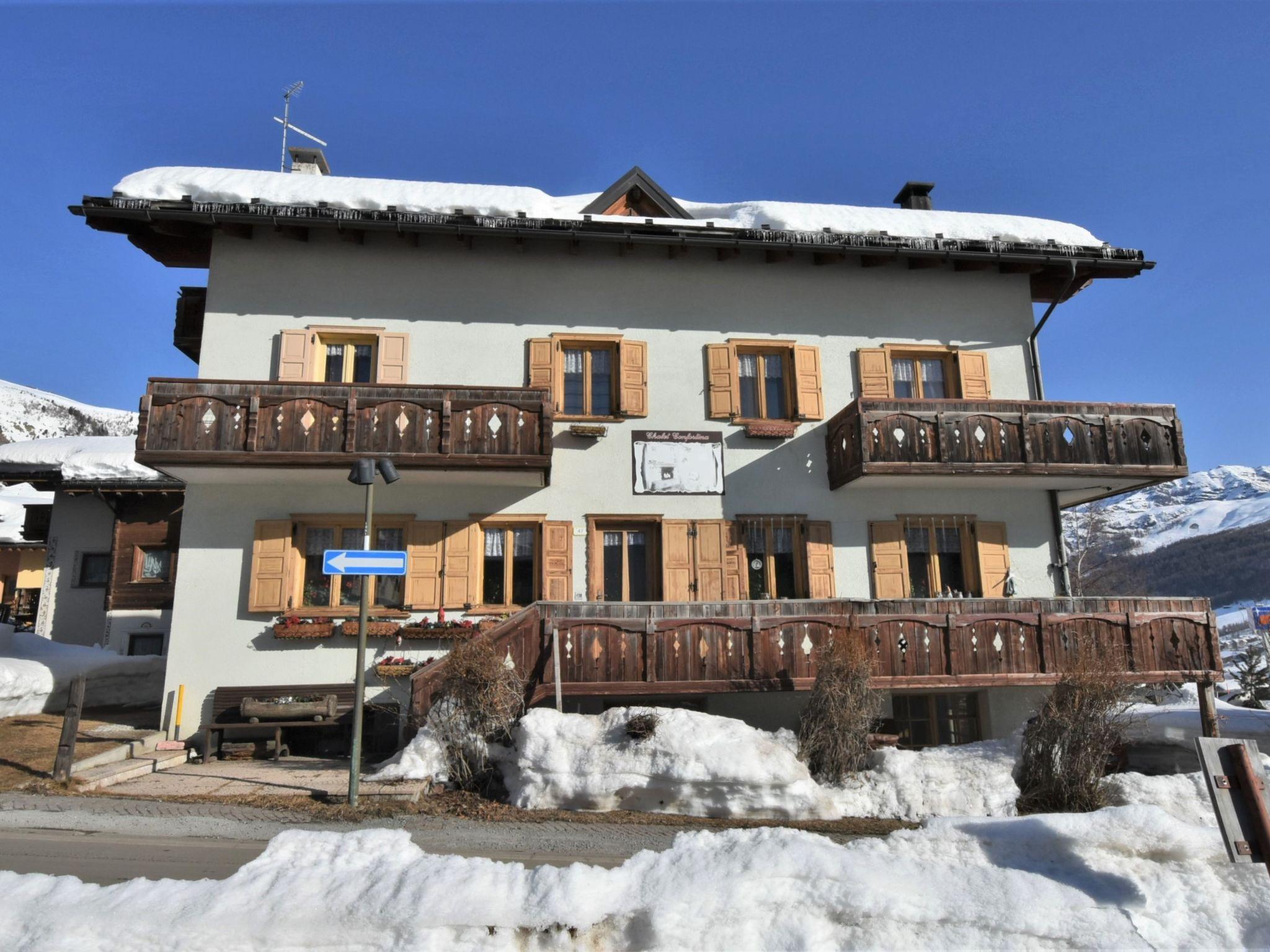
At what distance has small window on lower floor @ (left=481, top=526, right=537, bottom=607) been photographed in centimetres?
1422

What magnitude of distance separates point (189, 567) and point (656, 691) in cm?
810

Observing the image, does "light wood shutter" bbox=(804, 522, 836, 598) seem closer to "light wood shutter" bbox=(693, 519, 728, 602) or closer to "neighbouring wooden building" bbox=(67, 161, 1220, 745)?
"neighbouring wooden building" bbox=(67, 161, 1220, 745)

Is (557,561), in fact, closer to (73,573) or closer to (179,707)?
(179,707)

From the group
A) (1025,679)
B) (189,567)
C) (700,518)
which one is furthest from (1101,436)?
(189,567)

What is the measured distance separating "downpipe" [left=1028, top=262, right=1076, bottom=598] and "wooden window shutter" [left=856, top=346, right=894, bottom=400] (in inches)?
115

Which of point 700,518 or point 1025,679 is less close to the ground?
point 700,518

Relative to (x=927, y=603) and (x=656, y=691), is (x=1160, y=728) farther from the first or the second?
(x=656, y=691)

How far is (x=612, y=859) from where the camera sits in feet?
23.2

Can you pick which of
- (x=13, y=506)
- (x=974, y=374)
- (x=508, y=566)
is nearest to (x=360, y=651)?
(x=508, y=566)

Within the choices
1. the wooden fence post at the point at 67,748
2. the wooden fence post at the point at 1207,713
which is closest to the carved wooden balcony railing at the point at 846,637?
the wooden fence post at the point at 1207,713

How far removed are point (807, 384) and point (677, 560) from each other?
13.6 ft

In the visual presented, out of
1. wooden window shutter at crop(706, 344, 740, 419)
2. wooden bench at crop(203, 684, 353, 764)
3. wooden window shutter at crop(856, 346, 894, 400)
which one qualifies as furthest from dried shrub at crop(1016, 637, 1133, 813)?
wooden bench at crop(203, 684, 353, 764)

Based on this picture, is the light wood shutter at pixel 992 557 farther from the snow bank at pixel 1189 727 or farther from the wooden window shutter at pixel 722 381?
the wooden window shutter at pixel 722 381

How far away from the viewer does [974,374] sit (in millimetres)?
15844
